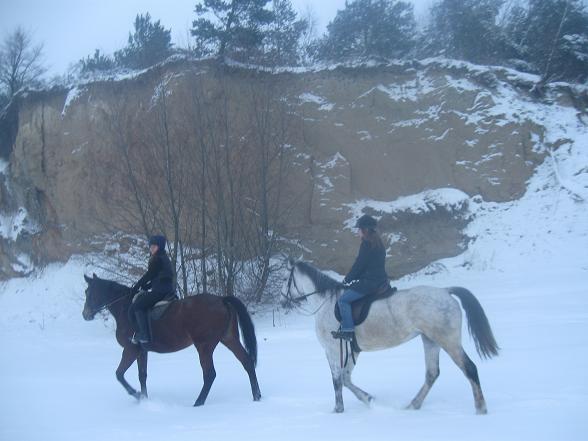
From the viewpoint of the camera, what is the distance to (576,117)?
20.3m

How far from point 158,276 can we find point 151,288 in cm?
25

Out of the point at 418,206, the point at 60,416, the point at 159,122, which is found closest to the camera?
the point at 60,416

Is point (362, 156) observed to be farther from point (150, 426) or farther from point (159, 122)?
point (150, 426)

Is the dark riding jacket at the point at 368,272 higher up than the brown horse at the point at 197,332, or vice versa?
the dark riding jacket at the point at 368,272

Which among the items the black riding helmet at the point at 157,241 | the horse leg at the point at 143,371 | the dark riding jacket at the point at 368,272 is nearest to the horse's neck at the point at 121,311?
the horse leg at the point at 143,371

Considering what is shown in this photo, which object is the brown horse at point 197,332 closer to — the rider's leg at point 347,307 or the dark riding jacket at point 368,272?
the rider's leg at point 347,307

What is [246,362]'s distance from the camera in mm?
7965

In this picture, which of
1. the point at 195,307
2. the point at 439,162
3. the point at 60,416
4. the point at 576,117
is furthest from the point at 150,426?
the point at 576,117

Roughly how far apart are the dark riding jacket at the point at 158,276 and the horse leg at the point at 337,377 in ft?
9.06

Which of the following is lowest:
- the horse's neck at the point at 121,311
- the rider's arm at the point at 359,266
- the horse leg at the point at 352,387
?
the horse leg at the point at 352,387

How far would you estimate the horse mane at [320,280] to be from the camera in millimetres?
7293

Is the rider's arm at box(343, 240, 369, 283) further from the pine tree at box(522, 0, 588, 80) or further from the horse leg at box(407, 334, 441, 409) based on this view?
the pine tree at box(522, 0, 588, 80)

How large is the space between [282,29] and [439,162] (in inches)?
378

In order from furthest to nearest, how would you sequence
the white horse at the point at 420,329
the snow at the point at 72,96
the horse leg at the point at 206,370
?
the snow at the point at 72,96
the horse leg at the point at 206,370
the white horse at the point at 420,329
